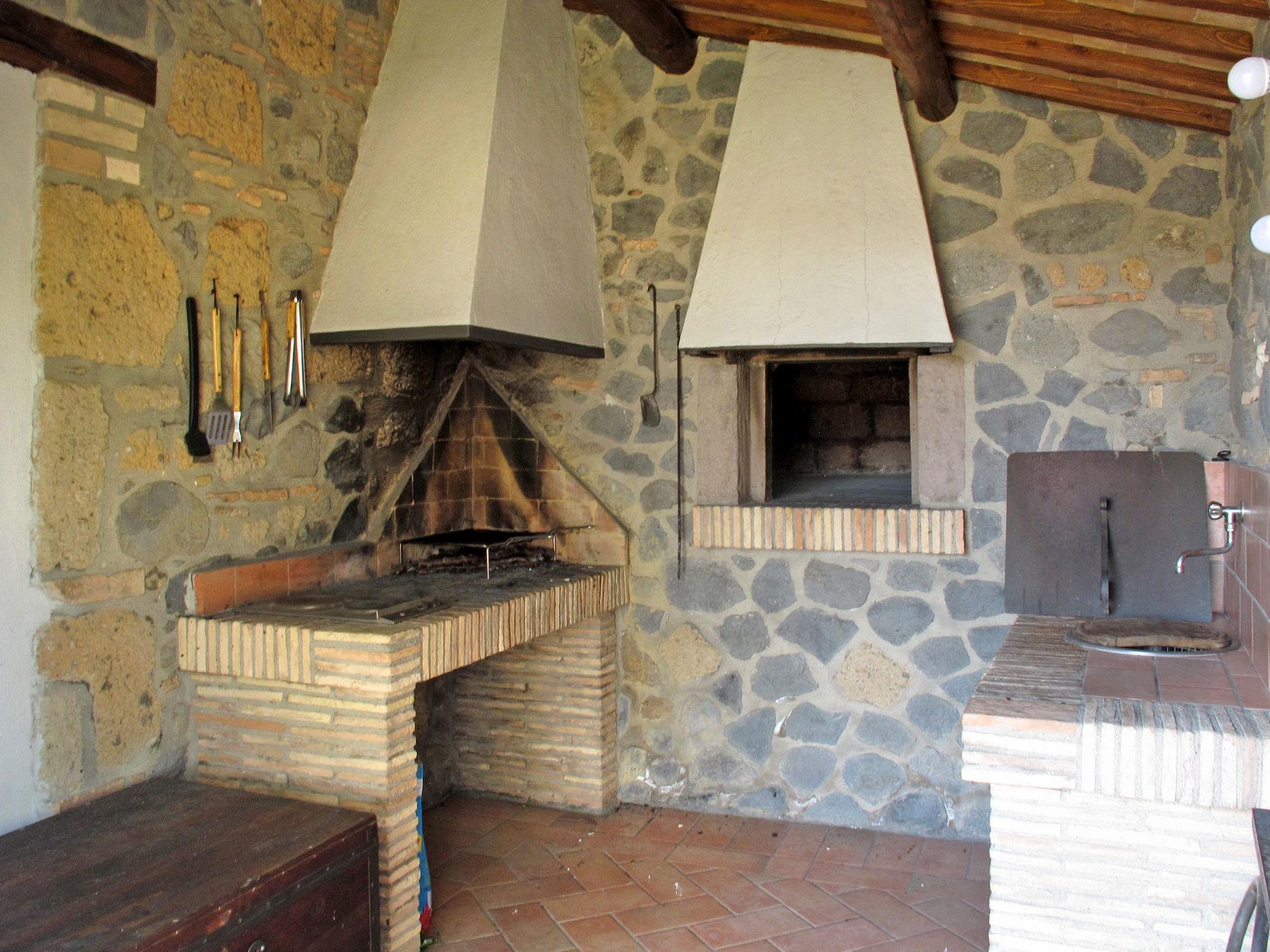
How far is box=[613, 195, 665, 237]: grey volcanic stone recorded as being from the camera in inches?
155

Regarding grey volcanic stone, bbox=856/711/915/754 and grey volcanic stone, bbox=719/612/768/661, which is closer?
grey volcanic stone, bbox=856/711/915/754

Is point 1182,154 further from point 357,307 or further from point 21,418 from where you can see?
point 21,418

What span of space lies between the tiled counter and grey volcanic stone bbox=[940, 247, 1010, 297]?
1.75 m

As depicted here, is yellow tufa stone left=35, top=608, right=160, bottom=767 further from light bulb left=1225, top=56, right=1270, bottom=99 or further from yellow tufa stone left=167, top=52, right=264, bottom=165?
light bulb left=1225, top=56, right=1270, bottom=99

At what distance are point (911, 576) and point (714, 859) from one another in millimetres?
1281

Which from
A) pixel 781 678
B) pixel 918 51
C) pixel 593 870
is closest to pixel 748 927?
pixel 593 870

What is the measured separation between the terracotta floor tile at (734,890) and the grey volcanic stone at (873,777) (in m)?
0.62

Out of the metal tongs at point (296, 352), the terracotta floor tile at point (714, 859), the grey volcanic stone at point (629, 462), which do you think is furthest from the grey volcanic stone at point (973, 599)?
the metal tongs at point (296, 352)

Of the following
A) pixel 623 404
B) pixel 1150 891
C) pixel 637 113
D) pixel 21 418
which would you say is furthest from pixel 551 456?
pixel 1150 891

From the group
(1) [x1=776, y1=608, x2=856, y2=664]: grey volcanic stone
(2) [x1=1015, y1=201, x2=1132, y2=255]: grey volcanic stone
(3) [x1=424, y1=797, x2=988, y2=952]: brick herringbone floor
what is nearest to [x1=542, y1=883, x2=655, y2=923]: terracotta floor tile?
(3) [x1=424, y1=797, x2=988, y2=952]: brick herringbone floor

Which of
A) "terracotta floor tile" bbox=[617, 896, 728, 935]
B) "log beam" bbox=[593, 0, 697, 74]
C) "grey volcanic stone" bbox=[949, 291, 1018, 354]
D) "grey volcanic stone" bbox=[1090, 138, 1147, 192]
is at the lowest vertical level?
"terracotta floor tile" bbox=[617, 896, 728, 935]

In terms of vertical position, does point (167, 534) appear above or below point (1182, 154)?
below

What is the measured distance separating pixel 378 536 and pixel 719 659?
1458mm

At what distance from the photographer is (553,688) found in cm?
407
